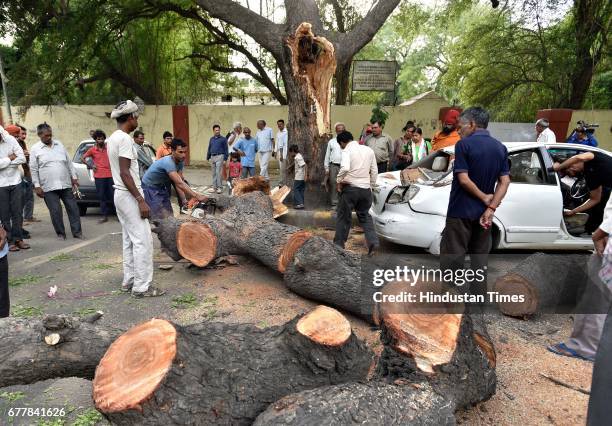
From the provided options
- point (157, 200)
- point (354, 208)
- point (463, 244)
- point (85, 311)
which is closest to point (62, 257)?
point (157, 200)

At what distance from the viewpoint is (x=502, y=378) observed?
3092mm

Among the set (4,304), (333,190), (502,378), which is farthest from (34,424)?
(333,190)

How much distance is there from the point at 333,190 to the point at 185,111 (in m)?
8.94

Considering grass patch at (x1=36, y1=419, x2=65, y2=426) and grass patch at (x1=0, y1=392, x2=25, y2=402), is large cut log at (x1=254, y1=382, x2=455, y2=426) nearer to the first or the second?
grass patch at (x1=36, y1=419, x2=65, y2=426)

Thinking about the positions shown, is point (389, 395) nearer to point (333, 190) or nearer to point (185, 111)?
point (333, 190)

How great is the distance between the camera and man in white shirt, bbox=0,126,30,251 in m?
5.45

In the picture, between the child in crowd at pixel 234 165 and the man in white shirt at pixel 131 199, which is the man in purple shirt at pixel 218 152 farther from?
the man in white shirt at pixel 131 199

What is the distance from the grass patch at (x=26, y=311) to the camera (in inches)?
156

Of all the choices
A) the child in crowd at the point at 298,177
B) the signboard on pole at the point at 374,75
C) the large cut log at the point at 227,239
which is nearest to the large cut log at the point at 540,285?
the large cut log at the point at 227,239

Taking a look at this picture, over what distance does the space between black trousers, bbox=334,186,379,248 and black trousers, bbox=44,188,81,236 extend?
14.2 ft

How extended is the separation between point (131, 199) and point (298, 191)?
4.44m

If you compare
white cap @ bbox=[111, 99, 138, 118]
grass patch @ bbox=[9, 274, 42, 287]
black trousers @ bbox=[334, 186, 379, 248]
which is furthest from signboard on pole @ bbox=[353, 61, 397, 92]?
grass patch @ bbox=[9, 274, 42, 287]

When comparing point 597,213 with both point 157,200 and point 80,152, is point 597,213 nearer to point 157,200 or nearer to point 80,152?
point 157,200

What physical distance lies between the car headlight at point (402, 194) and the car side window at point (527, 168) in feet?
3.94
